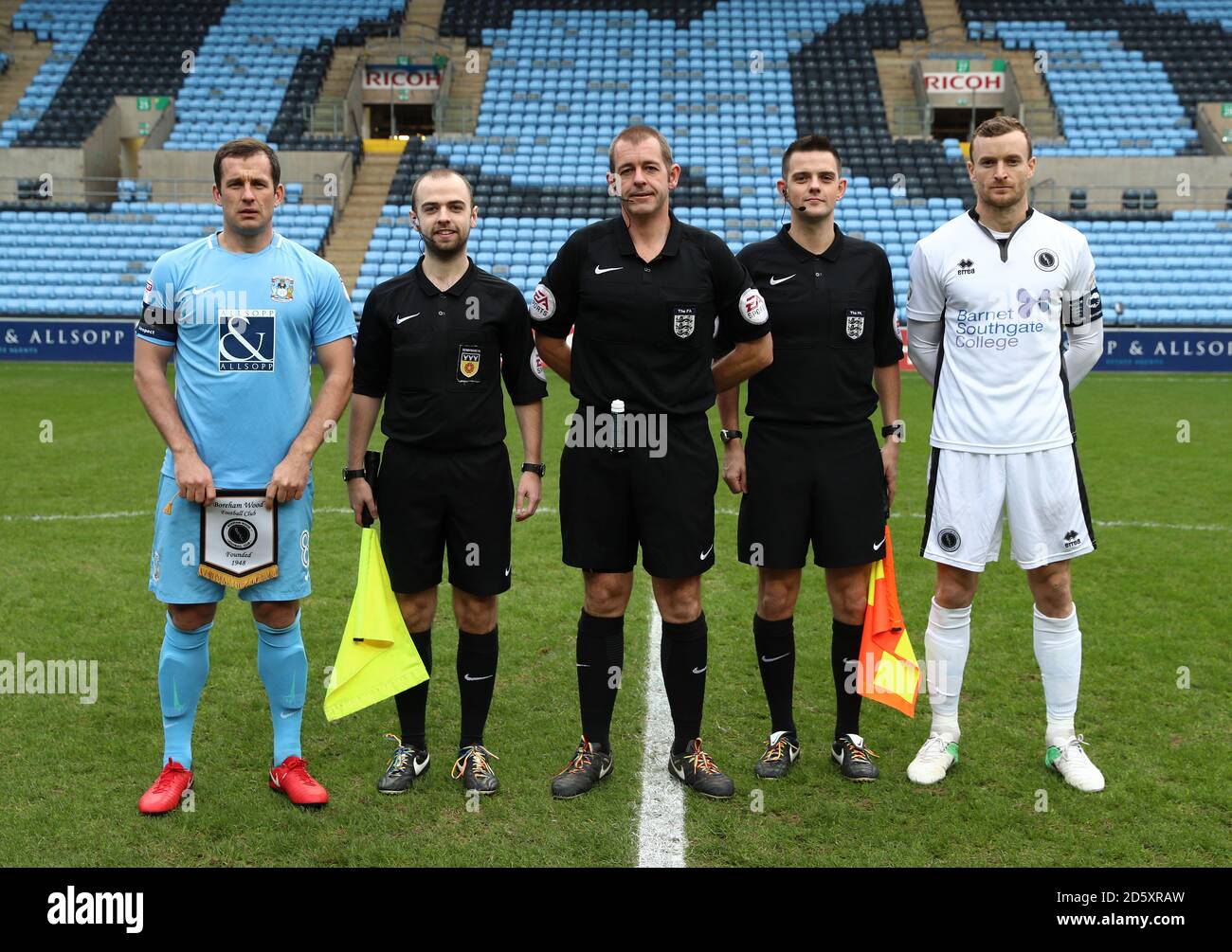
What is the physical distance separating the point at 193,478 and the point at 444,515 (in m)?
0.80

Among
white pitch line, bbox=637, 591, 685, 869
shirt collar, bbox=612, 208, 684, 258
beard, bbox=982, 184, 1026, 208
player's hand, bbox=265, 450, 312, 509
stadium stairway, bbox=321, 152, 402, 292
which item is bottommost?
white pitch line, bbox=637, 591, 685, 869

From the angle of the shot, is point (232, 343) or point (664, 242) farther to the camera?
point (664, 242)

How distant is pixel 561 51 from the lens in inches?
1144

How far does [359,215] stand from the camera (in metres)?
24.0

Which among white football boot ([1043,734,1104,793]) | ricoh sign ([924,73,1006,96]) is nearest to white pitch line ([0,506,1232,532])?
white football boot ([1043,734,1104,793])

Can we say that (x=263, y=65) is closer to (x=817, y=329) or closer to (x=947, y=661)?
(x=817, y=329)

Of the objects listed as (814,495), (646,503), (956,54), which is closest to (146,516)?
(646,503)

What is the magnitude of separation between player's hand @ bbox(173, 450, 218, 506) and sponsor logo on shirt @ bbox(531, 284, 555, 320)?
1.18 m

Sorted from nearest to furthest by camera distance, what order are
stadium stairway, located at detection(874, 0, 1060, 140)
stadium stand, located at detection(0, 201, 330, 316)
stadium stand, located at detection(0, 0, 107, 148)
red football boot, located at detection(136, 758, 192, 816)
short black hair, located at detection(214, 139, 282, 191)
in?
short black hair, located at detection(214, 139, 282, 191) < red football boot, located at detection(136, 758, 192, 816) < stadium stand, located at detection(0, 201, 330, 316) < stadium stand, located at detection(0, 0, 107, 148) < stadium stairway, located at detection(874, 0, 1060, 140)

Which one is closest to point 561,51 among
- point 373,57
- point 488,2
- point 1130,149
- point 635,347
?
point 488,2

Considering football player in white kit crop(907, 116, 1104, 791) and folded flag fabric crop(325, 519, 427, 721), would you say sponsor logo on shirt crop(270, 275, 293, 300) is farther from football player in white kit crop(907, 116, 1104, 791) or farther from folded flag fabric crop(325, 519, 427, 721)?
football player in white kit crop(907, 116, 1104, 791)

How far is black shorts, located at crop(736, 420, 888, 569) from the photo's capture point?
3775 millimetres

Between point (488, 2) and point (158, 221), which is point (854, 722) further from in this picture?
point (488, 2)

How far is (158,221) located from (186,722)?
21.4 meters
